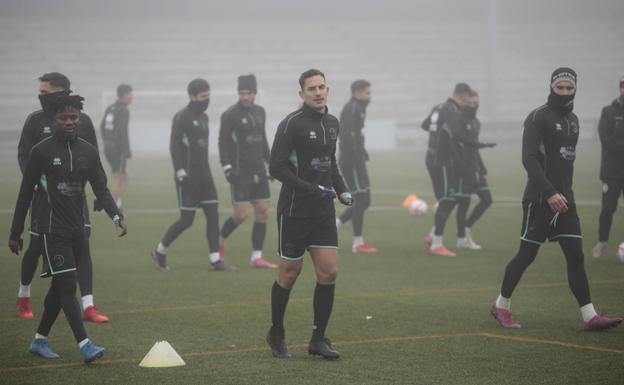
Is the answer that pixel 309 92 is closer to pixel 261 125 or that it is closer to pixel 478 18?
pixel 261 125

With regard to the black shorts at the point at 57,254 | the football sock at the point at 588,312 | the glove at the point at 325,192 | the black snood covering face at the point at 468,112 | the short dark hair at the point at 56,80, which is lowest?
the football sock at the point at 588,312

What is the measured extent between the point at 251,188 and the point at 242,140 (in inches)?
23.5

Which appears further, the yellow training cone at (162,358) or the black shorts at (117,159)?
the black shorts at (117,159)

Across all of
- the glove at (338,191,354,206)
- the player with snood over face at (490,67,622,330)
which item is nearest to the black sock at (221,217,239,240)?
the player with snood over face at (490,67,622,330)

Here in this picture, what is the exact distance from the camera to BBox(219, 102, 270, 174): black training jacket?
12.7m

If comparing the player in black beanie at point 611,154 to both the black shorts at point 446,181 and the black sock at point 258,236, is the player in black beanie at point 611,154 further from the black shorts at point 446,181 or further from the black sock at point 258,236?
the black sock at point 258,236

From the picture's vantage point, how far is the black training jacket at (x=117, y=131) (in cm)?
1980

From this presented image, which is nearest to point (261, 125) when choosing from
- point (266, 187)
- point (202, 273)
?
point (266, 187)

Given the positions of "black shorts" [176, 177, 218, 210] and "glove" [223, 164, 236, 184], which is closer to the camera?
"black shorts" [176, 177, 218, 210]

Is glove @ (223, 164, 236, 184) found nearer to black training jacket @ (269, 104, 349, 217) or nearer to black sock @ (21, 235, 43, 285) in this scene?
black sock @ (21, 235, 43, 285)

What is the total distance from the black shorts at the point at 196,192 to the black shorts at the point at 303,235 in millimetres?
5004

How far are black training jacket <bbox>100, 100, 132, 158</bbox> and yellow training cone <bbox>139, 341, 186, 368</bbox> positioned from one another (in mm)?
12983

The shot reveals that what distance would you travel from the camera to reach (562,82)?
8.38 metres

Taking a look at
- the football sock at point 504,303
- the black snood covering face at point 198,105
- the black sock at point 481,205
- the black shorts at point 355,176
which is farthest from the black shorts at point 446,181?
the football sock at point 504,303
